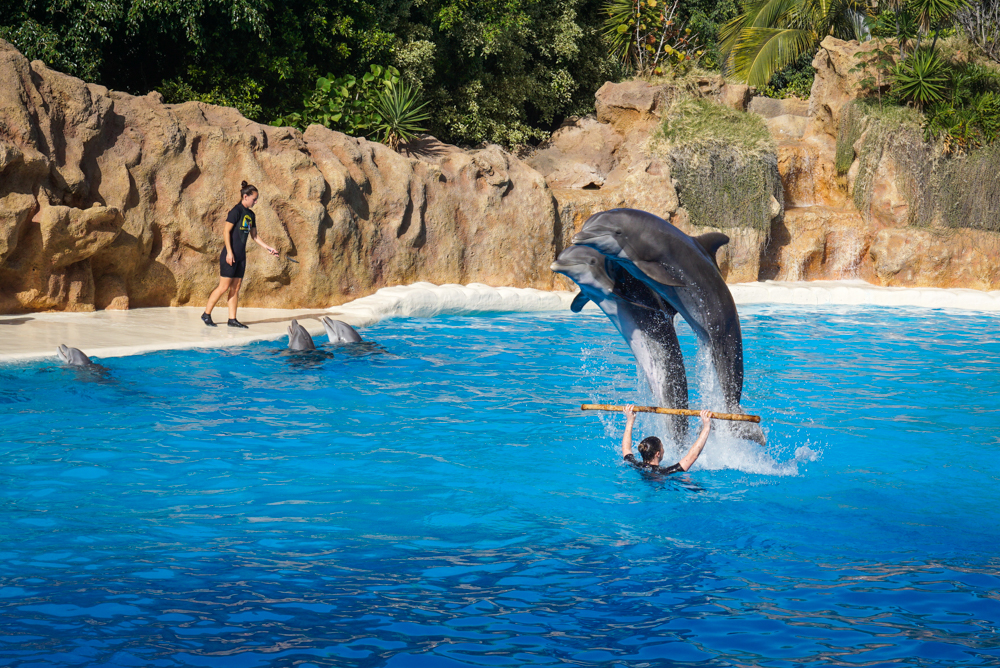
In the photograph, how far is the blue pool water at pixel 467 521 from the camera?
3.92 meters

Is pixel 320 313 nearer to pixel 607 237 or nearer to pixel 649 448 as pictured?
pixel 649 448

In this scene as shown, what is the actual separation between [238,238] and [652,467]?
6.81 meters

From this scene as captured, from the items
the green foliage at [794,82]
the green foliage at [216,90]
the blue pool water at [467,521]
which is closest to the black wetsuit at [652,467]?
the blue pool water at [467,521]

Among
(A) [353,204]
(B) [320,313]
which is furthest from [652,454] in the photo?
(A) [353,204]

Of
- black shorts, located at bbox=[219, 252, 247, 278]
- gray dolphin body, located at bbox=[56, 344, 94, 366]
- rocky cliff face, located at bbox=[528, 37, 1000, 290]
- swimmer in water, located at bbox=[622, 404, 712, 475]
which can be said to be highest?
rocky cliff face, located at bbox=[528, 37, 1000, 290]

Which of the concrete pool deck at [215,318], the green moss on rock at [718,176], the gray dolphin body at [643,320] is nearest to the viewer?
the gray dolphin body at [643,320]

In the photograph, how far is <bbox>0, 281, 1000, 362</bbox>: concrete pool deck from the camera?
31.2 ft

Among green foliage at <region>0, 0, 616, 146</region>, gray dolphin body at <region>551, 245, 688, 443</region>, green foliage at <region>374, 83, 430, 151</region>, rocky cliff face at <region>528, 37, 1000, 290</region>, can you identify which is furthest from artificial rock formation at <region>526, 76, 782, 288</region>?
gray dolphin body at <region>551, 245, 688, 443</region>

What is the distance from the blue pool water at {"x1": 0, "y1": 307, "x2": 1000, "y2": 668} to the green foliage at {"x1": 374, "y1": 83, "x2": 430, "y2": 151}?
789 cm

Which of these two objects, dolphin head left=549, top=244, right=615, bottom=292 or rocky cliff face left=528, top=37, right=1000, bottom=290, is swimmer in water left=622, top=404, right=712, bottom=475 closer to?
dolphin head left=549, top=244, right=615, bottom=292

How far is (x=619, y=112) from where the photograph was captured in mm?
19469

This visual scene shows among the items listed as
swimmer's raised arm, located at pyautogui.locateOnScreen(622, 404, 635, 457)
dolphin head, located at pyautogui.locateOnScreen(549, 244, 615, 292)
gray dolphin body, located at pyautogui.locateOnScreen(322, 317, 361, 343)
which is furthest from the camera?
gray dolphin body, located at pyautogui.locateOnScreen(322, 317, 361, 343)

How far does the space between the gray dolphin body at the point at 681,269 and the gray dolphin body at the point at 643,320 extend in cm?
14

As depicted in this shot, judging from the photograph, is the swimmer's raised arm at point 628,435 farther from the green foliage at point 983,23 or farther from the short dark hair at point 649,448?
the green foliage at point 983,23
